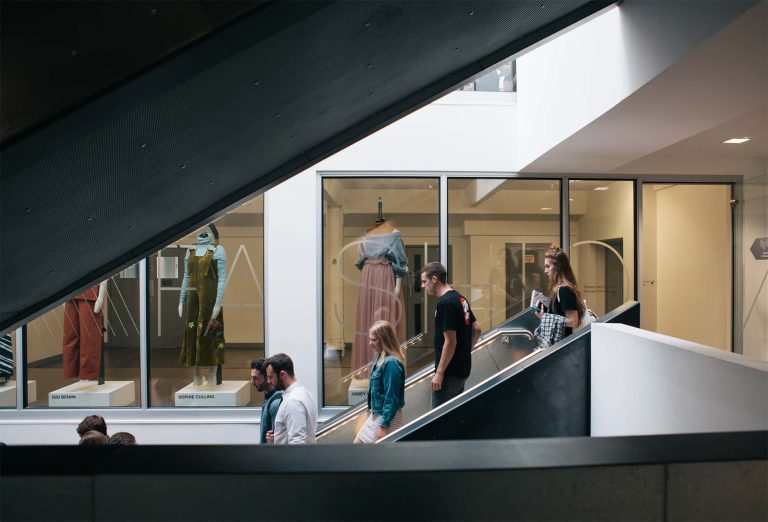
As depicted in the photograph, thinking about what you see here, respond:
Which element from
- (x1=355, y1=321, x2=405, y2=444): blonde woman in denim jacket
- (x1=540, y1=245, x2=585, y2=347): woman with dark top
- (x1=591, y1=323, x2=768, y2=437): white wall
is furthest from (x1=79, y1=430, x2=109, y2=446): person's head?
(x1=540, y1=245, x2=585, y2=347): woman with dark top

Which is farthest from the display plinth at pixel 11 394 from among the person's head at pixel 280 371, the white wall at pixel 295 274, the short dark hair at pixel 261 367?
the person's head at pixel 280 371

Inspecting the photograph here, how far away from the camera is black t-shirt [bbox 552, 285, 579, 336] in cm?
496

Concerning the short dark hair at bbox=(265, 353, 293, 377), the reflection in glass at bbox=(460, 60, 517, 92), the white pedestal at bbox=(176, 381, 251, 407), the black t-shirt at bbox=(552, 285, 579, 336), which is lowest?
the white pedestal at bbox=(176, 381, 251, 407)

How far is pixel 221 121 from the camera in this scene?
2748 mm

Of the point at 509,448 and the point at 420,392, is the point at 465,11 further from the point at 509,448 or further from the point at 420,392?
the point at 420,392

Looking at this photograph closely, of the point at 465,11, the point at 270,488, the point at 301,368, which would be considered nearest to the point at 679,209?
the point at 301,368

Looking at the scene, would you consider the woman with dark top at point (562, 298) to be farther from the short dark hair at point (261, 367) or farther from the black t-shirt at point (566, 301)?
the short dark hair at point (261, 367)

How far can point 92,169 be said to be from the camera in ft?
8.40

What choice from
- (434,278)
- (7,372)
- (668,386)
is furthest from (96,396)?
(668,386)

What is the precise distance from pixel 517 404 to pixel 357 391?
3.37 meters

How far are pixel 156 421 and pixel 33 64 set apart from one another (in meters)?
6.32

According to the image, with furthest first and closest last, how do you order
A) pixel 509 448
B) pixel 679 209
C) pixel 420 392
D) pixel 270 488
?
pixel 679 209, pixel 420 392, pixel 509 448, pixel 270 488

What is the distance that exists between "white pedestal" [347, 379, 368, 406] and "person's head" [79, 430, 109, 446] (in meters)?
3.78

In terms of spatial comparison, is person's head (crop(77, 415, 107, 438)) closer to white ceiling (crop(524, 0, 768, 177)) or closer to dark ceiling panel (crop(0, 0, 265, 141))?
dark ceiling panel (crop(0, 0, 265, 141))
